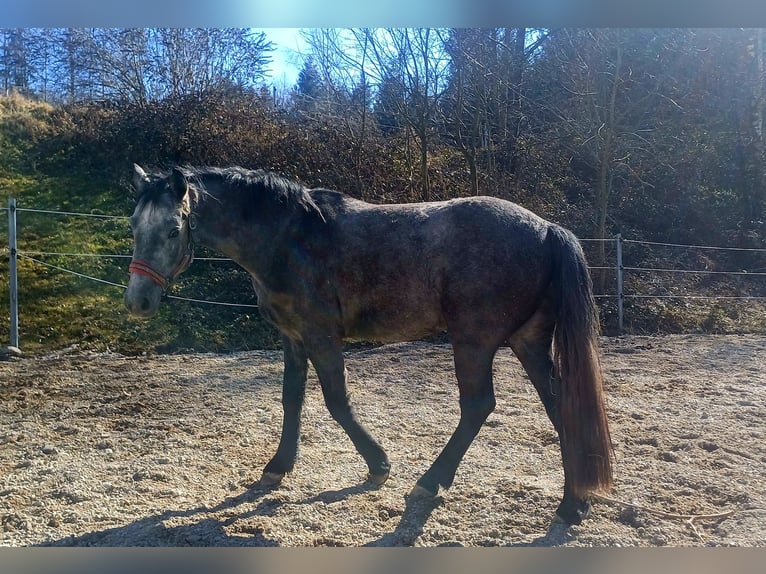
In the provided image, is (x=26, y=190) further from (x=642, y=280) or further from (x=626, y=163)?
(x=642, y=280)

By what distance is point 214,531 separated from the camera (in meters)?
2.80

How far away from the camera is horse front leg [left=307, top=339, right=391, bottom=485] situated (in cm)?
313

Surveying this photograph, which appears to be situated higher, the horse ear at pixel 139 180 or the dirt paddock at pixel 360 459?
the horse ear at pixel 139 180

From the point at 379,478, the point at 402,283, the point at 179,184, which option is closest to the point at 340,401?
the point at 379,478

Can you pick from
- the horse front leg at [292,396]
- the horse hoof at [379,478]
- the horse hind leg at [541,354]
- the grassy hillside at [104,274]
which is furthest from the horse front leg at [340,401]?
the grassy hillside at [104,274]

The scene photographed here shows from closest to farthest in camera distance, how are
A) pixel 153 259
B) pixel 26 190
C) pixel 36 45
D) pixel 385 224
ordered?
pixel 153 259, pixel 385 224, pixel 36 45, pixel 26 190

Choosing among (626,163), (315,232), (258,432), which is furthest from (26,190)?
(626,163)

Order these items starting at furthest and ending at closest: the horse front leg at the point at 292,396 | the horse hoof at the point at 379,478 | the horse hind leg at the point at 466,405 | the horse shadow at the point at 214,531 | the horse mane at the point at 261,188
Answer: the horse front leg at the point at 292,396, the horse hoof at the point at 379,478, the horse mane at the point at 261,188, the horse hind leg at the point at 466,405, the horse shadow at the point at 214,531

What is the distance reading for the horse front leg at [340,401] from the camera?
3.13 metres

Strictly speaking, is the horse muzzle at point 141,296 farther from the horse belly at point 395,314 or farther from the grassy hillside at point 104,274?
the grassy hillside at point 104,274

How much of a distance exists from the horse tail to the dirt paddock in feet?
0.91

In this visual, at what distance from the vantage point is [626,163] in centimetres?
542

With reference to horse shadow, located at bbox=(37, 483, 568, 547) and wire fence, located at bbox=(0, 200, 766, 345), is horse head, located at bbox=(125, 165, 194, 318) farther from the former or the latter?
wire fence, located at bbox=(0, 200, 766, 345)
